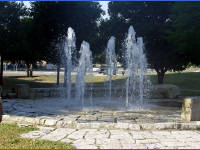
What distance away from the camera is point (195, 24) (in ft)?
39.1

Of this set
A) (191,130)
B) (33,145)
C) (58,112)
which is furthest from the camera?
(58,112)

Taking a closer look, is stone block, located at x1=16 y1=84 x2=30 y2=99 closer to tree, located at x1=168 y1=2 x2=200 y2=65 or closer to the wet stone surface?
the wet stone surface

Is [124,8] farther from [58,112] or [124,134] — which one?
[124,134]

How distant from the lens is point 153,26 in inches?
591

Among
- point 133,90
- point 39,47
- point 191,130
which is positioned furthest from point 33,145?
point 39,47

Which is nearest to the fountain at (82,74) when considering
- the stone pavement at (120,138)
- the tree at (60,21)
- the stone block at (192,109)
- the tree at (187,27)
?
the tree at (60,21)

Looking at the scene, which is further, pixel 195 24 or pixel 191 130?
pixel 195 24

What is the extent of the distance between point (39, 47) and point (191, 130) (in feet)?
35.2

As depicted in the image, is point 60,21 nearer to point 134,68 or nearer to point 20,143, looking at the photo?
point 134,68

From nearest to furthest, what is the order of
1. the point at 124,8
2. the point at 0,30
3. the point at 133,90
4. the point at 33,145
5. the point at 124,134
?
the point at 33,145 < the point at 124,134 < the point at 133,90 < the point at 0,30 < the point at 124,8

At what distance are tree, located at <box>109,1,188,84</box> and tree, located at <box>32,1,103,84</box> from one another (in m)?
1.67

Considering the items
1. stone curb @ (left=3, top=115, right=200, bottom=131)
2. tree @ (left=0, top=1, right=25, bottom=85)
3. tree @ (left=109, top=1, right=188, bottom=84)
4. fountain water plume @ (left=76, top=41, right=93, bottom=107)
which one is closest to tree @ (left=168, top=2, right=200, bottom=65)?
tree @ (left=109, top=1, right=188, bottom=84)

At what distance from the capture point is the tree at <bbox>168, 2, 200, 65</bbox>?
11796 mm

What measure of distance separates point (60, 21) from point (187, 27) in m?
6.27
